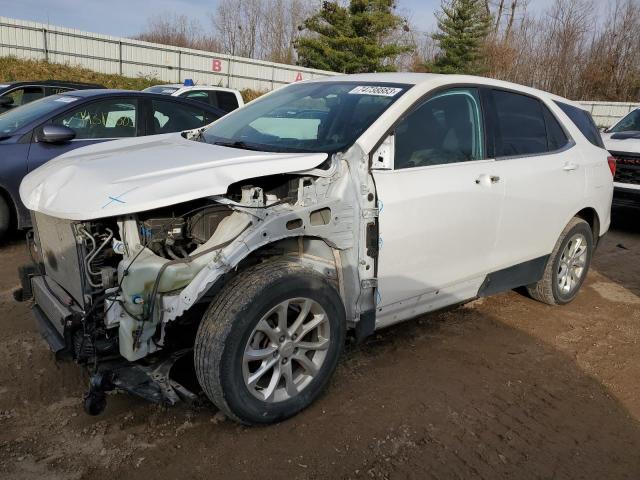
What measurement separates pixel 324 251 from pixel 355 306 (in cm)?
37

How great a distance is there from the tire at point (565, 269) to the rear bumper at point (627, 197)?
153 inches

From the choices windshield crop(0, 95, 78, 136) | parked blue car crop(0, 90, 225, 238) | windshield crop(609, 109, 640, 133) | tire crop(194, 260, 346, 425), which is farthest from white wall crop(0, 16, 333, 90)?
tire crop(194, 260, 346, 425)

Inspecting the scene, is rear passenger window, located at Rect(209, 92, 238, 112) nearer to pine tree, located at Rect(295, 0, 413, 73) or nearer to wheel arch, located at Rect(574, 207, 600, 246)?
wheel arch, located at Rect(574, 207, 600, 246)

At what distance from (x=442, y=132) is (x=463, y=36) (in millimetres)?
40666

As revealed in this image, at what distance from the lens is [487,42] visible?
41812 millimetres

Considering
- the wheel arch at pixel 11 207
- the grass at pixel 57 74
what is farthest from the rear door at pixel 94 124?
the grass at pixel 57 74

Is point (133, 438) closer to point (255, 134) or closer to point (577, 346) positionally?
point (255, 134)

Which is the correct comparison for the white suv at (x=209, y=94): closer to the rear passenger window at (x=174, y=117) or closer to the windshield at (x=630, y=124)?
the rear passenger window at (x=174, y=117)

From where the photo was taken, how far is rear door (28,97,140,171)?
220 inches

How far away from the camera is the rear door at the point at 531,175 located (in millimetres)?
3850

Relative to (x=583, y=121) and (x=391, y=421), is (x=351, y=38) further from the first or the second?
(x=391, y=421)

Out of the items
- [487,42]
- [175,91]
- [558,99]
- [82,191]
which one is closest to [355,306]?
[82,191]

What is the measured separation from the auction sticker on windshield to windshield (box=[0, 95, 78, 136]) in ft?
12.6

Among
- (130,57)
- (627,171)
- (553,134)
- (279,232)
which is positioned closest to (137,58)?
(130,57)
